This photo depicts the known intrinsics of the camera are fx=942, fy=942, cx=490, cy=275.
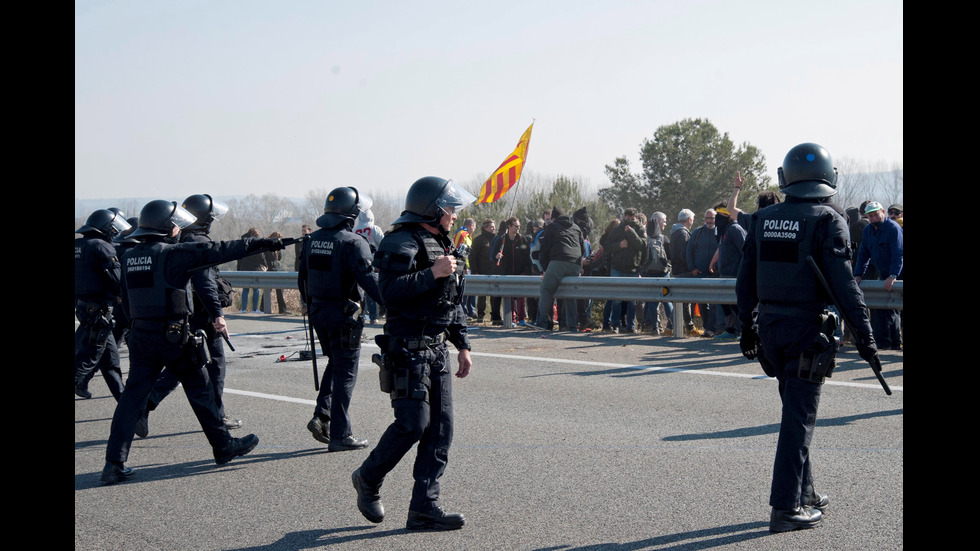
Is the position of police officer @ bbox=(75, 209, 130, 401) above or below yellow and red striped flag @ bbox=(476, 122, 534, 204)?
below

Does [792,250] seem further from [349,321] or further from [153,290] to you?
[153,290]

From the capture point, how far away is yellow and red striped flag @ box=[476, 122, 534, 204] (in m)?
18.1

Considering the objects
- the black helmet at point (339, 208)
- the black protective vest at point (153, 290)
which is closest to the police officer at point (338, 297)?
the black helmet at point (339, 208)

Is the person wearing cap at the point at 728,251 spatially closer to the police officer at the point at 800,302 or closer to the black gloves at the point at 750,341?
the black gloves at the point at 750,341

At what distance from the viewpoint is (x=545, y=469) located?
6078 millimetres

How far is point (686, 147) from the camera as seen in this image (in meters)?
48.9

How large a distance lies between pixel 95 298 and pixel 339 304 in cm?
309

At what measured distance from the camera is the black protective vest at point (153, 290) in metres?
6.25

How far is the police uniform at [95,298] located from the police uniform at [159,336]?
2434 mm

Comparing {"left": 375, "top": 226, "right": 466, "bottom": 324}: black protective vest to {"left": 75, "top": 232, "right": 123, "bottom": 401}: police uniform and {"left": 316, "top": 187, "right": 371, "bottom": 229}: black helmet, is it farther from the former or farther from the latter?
{"left": 75, "top": 232, "right": 123, "bottom": 401}: police uniform

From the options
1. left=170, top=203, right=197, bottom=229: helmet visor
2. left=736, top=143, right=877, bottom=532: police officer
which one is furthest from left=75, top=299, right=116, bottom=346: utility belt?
left=736, top=143, right=877, bottom=532: police officer

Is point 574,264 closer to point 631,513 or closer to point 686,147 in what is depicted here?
point 631,513
